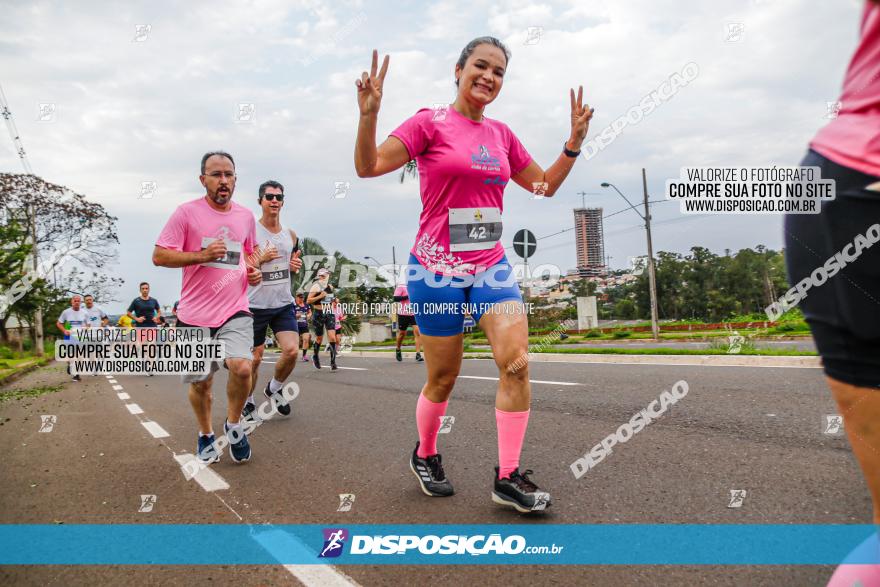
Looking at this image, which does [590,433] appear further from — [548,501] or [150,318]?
[150,318]

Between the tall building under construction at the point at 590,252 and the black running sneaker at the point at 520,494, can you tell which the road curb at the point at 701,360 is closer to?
the black running sneaker at the point at 520,494

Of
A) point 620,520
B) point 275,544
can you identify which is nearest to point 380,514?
point 275,544

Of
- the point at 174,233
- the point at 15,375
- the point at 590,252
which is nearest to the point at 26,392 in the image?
the point at 15,375

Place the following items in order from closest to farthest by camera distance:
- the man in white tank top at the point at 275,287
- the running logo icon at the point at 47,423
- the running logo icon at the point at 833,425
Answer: the running logo icon at the point at 833,425 < the man in white tank top at the point at 275,287 < the running logo icon at the point at 47,423

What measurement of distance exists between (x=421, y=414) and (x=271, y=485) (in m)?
1.15

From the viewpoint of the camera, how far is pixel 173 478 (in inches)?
167

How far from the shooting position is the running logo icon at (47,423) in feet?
23.8

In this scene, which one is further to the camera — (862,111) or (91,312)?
(91,312)

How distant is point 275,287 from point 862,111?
5.65m

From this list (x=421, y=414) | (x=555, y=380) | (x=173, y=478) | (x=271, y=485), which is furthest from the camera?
(x=555, y=380)

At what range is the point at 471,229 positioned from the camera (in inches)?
128

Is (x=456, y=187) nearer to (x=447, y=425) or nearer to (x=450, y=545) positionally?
(x=450, y=545)

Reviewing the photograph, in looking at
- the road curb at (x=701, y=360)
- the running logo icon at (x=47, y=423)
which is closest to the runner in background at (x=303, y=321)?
the road curb at (x=701, y=360)

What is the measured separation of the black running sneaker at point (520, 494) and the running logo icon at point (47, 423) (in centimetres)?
639
